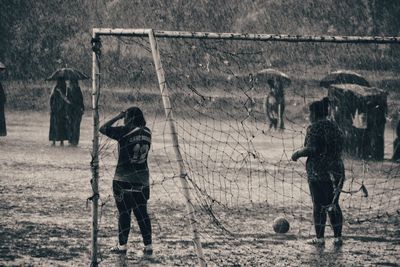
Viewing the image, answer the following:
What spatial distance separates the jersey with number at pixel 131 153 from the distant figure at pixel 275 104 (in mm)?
17898

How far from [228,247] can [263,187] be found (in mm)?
4731

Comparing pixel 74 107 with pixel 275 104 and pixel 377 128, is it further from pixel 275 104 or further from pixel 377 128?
pixel 275 104

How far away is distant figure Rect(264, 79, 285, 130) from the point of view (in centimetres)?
2614

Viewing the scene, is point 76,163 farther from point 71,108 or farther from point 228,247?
point 228,247

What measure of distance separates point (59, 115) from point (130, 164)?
12116 millimetres

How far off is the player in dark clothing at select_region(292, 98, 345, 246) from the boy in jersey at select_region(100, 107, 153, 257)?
1.77m

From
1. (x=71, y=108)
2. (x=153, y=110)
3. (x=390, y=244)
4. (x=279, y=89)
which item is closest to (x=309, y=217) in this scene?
(x=390, y=244)

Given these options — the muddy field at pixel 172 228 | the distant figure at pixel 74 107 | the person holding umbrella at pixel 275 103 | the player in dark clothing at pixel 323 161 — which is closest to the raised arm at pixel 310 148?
the player in dark clothing at pixel 323 161

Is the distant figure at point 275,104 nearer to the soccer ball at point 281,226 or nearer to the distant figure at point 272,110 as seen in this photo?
the distant figure at point 272,110

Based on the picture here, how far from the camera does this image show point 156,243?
30.4 ft

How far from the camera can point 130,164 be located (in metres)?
8.35

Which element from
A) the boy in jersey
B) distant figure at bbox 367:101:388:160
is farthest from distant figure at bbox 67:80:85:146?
the boy in jersey

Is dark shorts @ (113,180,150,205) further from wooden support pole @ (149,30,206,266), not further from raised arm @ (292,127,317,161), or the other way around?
raised arm @ (292,127,317,161)

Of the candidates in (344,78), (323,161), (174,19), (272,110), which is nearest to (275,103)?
(272,110)
